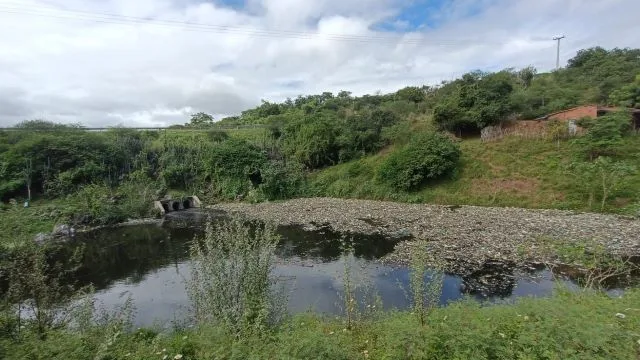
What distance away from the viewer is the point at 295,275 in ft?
45.0

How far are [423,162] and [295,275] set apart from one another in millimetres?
17931

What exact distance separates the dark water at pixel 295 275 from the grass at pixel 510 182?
36.6 feet

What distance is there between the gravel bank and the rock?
12.7m

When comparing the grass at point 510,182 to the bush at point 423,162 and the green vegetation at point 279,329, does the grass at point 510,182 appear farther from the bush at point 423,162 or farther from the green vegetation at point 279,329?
the green vegetation at point 279,329

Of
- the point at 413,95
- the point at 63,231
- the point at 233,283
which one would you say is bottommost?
the point at 63,231

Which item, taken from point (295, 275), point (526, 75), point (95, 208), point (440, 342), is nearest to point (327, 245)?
point (295, 275)

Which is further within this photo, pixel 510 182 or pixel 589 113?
pixel 589 113

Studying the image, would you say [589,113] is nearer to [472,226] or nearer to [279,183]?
[472,226]

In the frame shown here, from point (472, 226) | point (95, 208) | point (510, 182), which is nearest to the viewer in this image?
point (472, 226)

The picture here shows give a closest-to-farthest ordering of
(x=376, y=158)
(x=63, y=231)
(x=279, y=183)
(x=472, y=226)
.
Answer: (x=472, y=226) → (x=63, y=231) → (x=279, y=183) → (x=376, y=158)

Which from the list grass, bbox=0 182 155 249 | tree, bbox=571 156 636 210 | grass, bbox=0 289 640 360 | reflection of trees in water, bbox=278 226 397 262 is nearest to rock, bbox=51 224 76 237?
grass, bbox=0 182 155 249

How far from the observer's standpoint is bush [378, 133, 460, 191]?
91.0 feet

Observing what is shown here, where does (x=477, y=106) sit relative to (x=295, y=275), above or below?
above

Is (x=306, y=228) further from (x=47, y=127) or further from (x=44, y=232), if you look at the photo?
(x=47, y=127)
